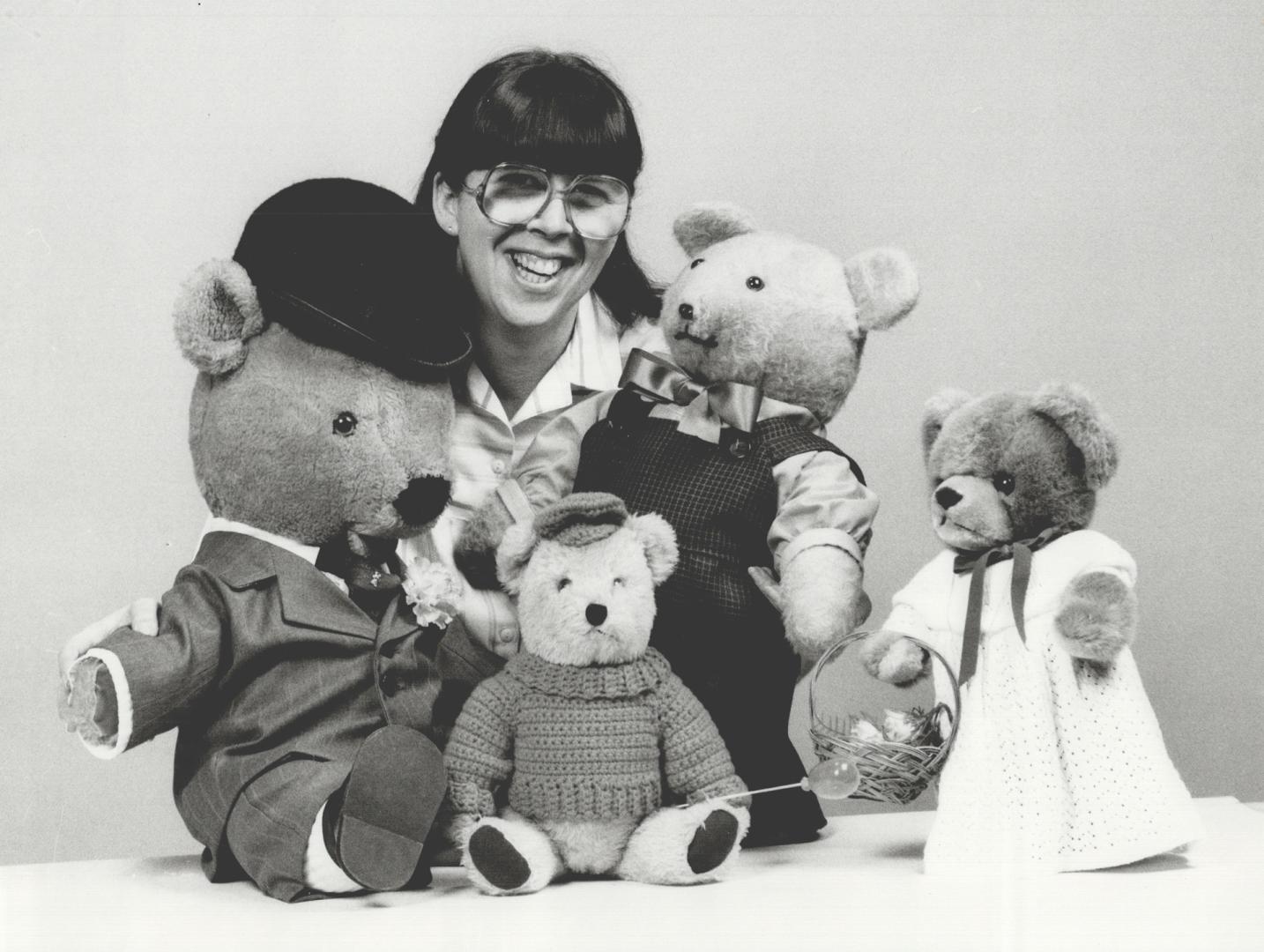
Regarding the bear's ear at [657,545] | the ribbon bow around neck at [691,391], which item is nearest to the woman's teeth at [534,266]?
the ribbon bow around neck at [691,391]

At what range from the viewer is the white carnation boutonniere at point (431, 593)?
4.49 ft

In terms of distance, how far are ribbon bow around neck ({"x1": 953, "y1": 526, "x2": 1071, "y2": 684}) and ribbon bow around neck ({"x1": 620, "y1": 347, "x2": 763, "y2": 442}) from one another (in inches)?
9.8

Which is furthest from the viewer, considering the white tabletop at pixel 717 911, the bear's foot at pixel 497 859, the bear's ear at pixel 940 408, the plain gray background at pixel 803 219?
the plain gray background at pixel 803 219

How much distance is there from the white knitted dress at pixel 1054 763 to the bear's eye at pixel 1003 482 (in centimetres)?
8

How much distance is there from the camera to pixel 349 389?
1340 mm

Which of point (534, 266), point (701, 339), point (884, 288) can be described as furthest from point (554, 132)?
point (884, 288)

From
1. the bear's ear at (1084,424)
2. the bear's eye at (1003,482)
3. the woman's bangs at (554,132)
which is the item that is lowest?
the bear's eye at (1003,482)

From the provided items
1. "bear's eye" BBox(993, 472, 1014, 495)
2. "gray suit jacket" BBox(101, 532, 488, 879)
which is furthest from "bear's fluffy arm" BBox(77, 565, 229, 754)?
"bear's eye" BBox(993, 472, 1014, 495)

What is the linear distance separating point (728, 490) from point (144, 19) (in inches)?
35.7

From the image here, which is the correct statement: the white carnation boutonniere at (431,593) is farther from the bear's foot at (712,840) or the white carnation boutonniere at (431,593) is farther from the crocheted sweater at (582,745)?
the bear's foot at (712,840)

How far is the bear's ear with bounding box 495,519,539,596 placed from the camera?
133 centimetres

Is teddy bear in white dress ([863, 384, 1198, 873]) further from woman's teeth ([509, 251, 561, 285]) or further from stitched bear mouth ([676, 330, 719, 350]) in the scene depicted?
woman's teeth ([509, 251, 561, 285])

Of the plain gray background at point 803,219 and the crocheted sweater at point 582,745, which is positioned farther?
the plain gray background at point 803,219

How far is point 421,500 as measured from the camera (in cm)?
136
